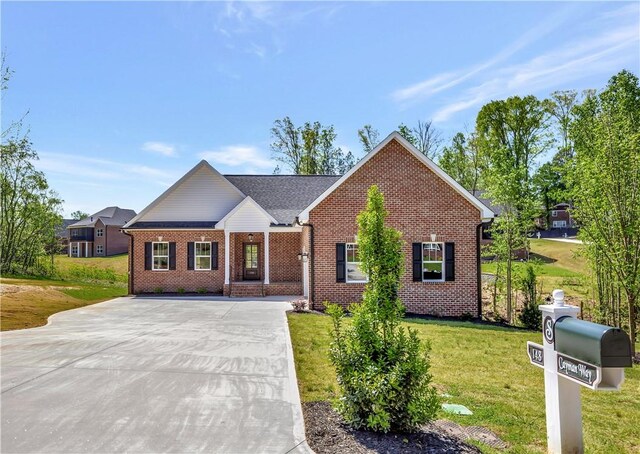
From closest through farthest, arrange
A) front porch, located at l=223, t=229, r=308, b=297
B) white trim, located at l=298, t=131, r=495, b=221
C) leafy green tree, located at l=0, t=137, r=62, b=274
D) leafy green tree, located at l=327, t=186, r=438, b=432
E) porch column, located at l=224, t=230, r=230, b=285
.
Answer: leafy green tree, located at l=327, t=186, r=438, b=432, white trim, located at l=298, t=131, r=495, b=221, front porch, located at l=223, t=229, r=308, b=297, porch column, located at l=224, t=230, r=230, b=285, leafy green tree, located at l=0, t=137, r=62, b=274

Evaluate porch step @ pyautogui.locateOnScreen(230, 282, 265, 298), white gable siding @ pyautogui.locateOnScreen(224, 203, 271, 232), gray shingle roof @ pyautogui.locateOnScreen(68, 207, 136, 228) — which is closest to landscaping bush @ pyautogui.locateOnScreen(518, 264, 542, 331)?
porch step @ pyautogui.locateOnScreen(230, 282, 265, 298)

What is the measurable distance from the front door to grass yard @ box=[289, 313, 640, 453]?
10.5m

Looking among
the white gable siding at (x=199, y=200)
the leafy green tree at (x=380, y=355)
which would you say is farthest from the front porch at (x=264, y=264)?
the leafy green tree at (x=380, y=355)

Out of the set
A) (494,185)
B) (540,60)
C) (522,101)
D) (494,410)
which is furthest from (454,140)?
(494,410)

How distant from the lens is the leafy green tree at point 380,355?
4.10 metres

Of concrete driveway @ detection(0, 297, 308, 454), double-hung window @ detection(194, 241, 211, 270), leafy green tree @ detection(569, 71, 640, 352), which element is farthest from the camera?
double-hung window @ detection(194, 241, 211, 270)

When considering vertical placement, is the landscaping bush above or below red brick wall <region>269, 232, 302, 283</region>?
below

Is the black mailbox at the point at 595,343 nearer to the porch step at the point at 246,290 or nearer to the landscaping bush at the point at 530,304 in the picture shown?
the landscaping bush at the point at 530,304

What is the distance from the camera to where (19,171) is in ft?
92.4

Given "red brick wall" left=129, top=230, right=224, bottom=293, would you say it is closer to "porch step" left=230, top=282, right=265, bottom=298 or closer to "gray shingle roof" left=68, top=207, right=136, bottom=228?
"porch step" left=230, top=282, right=265, bottom=298

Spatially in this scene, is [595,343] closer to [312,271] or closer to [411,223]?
[411,223]

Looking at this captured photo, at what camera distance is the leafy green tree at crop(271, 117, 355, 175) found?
4328cm

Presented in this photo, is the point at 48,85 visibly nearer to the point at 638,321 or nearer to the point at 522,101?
the point at 638,321

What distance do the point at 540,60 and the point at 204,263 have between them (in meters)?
16.1
